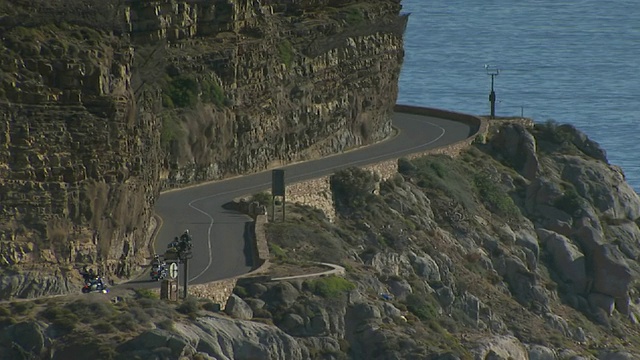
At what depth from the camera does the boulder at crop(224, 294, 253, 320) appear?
57.1 metres

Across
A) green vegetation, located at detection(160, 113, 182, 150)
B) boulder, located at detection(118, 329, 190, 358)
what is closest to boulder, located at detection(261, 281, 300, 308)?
boulder, located at detection(118, 329, 190, 358)

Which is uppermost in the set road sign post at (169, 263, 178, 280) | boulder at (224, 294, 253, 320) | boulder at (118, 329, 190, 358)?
road sign post at (169, 263, 178, 280)

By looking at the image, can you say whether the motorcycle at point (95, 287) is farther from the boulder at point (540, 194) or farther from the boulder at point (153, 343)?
the boulder at point (540, 194)

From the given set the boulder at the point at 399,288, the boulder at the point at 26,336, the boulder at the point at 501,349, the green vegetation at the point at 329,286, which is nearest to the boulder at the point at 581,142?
the boulder at the point at 501,349

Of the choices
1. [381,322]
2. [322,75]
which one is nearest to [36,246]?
[381,322]

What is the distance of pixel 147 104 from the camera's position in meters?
63.9

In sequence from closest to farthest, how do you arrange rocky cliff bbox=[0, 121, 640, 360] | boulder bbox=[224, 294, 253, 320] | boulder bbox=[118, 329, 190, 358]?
boulder bbox=[118, 329, 190, 358] < rocky cliff bbox=[0, 121, 640, 360] < boulder bbox=[224, 294, 253, 320]

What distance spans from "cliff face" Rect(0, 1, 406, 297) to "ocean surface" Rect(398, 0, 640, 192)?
128 feet

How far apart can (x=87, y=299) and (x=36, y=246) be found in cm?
269

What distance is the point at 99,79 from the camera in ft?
189

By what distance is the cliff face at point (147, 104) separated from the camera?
185ft

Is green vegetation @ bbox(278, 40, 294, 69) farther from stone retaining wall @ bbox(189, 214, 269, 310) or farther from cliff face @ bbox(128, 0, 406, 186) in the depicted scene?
stone retaining wall @ bbox(189, 214, 269, 310)

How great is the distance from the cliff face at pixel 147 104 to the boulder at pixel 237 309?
117 inches

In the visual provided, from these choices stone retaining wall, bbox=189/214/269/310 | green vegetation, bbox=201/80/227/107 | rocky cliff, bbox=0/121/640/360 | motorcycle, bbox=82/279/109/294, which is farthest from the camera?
green vegetation, bbox=201/80/227/107
